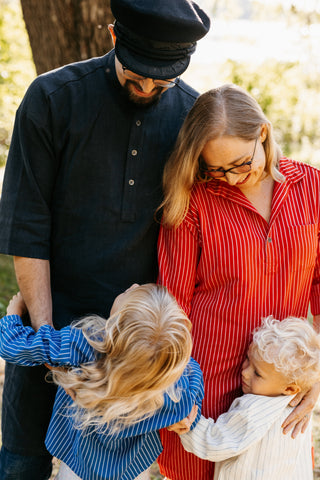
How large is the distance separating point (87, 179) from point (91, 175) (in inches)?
0.9

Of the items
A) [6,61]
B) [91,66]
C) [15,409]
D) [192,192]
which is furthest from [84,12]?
[6,61]

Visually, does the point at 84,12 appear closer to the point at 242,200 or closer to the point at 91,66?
the point at 91,66

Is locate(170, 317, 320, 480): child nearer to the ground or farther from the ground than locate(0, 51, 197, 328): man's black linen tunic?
nearer to the ground

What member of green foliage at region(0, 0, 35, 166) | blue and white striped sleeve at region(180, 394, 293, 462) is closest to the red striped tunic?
blue and white striped sleeve at region(180, 394, 293, 462)

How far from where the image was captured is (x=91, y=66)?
2055 mm

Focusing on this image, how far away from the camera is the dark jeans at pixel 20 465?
2.29 meters

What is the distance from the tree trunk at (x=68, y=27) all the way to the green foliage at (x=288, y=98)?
8.69 feet

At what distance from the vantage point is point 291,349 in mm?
1984

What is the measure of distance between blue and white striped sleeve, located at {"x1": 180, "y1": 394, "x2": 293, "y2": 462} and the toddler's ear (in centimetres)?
2

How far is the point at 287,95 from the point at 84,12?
393cm

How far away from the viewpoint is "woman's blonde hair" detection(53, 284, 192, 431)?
5.85ft

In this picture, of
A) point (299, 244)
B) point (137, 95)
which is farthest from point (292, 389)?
point (137, 95)

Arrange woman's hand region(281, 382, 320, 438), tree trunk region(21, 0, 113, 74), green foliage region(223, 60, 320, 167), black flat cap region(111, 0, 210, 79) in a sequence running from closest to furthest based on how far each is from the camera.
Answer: black flat cap region(111, 0, 210, 79) < woman's hand region(281, 382, 320, 438) < tree trunk region(21, 0, 113, 74) < green foliage region(223, 60, 320, 167)

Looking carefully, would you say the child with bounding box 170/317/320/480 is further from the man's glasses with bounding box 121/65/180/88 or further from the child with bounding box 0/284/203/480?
the man's glasses with bounding box 121/65/180/88
